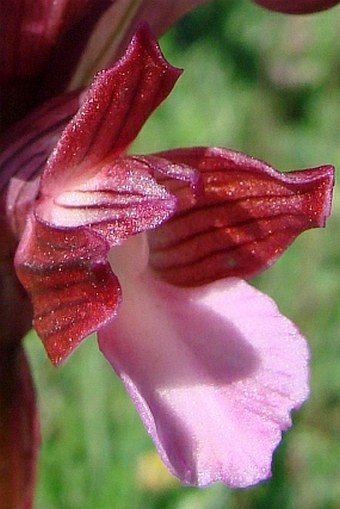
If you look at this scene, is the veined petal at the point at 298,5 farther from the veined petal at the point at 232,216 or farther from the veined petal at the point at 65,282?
the veined petal at the point at 65,282

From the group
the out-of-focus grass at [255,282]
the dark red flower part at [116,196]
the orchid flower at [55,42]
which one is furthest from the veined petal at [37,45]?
the out-of-focus grass at [255,282]

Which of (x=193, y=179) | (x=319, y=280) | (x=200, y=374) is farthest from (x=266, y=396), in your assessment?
(x=319, y=280)

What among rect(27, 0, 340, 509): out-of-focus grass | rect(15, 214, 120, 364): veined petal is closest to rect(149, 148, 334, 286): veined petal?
rect(15, 214, 120, 364): veined petal

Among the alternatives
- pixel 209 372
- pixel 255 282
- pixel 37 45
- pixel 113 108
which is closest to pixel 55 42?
pixel 37 45

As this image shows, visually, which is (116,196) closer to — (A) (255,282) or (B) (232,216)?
(B) (232,216)

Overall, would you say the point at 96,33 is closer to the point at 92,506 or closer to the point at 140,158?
Answer: the point at 140,158
